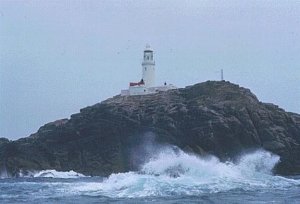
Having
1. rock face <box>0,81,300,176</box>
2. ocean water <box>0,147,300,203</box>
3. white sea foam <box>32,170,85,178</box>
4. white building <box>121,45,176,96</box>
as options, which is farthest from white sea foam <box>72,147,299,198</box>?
white building <box>121,45,176,96</box>

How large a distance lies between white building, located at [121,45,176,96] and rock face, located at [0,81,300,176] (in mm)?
4027

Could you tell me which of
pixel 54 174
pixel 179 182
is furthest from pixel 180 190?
pixel 54 174

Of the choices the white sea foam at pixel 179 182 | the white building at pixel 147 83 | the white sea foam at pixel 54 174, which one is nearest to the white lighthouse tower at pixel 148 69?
the white building at pixel 147 83

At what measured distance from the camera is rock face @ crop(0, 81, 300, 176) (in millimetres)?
80375

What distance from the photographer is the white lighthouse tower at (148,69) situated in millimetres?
106500

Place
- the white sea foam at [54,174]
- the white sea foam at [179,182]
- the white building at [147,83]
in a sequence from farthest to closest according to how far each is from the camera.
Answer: the white building at [147,83], the white sea foam at [54,174], the white sea foam at [179,182]

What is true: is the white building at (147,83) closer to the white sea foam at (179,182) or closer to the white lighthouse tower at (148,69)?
the white lighthouse tower at (148,69)

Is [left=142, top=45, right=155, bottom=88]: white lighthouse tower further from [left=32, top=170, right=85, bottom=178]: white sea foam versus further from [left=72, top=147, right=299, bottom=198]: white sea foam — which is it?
→ [left=72, top=147, right=299, bottom=198]: white sea foam

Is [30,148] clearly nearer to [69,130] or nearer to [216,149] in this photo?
[69,130]

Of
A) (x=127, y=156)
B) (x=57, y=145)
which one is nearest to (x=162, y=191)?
(x=127, y=156)

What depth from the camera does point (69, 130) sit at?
3573 inches

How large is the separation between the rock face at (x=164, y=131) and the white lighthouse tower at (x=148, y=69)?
1054 centimetres

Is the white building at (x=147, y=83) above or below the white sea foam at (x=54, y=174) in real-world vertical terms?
above

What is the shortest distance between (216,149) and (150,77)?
29898mm
